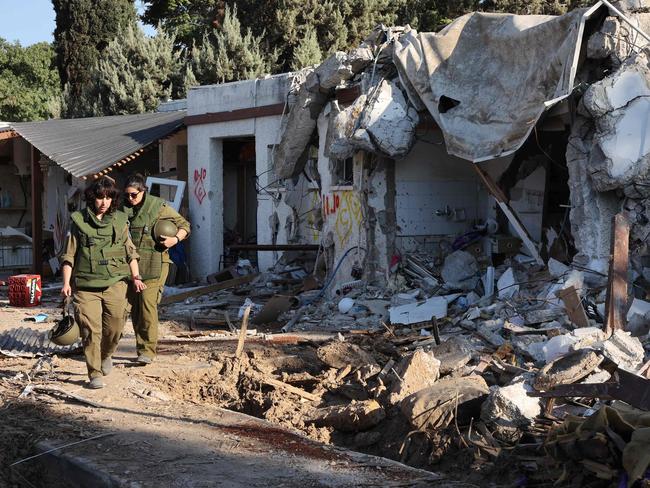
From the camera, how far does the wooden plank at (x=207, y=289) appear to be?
44.5 feet

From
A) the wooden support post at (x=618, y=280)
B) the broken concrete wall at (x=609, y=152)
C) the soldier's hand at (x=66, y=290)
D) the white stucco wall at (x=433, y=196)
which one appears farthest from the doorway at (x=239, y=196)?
the wooden support post at (x=618, y=280)

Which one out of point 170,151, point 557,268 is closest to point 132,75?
point 170,151

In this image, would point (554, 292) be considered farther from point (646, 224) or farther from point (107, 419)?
point (107, 419)

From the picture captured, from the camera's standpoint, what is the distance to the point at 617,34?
8.95 m

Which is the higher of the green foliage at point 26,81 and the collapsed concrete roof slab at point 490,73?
the green foliage at point 26,81

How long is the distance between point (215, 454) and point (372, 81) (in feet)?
24.7

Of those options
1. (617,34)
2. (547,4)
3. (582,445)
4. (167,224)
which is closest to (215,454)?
(582,445)

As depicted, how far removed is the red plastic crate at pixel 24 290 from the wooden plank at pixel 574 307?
8.86 meters

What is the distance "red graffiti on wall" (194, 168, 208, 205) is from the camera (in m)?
16.8

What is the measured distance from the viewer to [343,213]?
1288 cm

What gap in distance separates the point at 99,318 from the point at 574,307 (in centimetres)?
440

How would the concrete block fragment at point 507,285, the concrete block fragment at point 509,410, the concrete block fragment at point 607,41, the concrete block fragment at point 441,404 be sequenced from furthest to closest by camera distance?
the concrete block fragment at point 507,285 < the concrete block fragment at point 607,41 < the concrete block fragment at point 441,404 < the concrete block fragment at point 509,410

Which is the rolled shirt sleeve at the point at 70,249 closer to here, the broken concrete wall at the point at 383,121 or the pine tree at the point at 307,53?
the broken concrete wall at the point at 383,121

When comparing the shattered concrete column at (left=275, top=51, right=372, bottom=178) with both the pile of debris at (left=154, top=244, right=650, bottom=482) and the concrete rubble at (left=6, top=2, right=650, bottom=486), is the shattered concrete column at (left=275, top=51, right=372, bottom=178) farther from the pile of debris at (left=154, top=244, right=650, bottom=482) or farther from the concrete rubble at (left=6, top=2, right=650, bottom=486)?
the pile of debris at (left=154, top=244, right=650, bottom=482)
